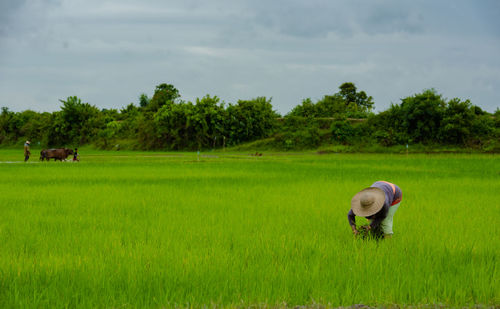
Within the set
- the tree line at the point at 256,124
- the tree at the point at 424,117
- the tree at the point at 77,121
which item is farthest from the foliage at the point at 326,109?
the tree at the point at 77,121

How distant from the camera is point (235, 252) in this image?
4375 mm

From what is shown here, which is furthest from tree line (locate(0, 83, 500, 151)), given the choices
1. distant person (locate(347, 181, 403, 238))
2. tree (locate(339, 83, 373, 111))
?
distant person (locate(347, 181, 403, 238))

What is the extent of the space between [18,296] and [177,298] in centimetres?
122

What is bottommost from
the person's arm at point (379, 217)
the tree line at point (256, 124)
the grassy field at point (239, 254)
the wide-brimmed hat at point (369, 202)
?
the grassy field at point (239, 254)

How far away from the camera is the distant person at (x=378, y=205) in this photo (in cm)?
411

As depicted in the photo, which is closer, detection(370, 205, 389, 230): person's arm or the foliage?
detection(370, 205, 389, 230): person's arm

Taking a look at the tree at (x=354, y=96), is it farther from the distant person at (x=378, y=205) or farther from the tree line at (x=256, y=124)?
the distant person at (x=378, y=205)

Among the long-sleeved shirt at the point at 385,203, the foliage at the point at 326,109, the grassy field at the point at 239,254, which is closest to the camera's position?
the grassy field at the point at 239,254

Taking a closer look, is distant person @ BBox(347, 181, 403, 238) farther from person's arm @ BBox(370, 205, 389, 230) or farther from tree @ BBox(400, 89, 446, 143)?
tree @ BBox(400, 89, 446, 143)

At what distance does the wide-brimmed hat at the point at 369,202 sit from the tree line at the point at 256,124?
28.1 m

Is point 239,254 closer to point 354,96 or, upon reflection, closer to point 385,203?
point 385,203

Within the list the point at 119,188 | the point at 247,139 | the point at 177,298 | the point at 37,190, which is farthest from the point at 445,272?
the point at 247,139

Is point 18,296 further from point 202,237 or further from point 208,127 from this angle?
point 208,127

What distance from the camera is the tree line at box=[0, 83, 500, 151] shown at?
3034 centimetres
